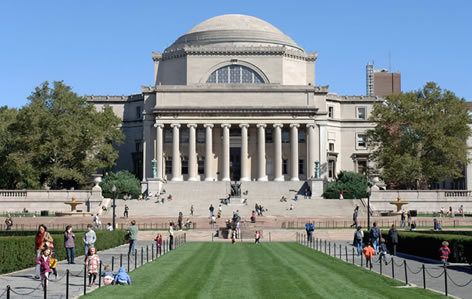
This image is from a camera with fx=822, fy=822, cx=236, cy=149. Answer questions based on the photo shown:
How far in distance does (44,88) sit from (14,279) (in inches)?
3155

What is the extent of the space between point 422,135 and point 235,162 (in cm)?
2905

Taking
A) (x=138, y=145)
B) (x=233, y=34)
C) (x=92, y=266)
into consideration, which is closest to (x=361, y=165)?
(x=233, y=34)

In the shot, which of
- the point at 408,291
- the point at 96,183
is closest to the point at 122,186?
the point at 96,183

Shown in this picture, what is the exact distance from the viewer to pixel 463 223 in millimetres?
78812

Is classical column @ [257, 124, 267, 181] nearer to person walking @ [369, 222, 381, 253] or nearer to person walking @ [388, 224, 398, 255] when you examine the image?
person walking @ [388, 224, 398, 255]

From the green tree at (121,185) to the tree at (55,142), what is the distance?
8.36 ft

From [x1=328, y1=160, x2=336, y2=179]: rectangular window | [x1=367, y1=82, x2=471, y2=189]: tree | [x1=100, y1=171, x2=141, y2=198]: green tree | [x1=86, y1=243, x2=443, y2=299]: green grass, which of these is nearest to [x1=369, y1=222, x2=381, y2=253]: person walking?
[x1=86, y1=243, x2=443, y2=299]: green grass

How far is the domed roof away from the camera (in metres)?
128

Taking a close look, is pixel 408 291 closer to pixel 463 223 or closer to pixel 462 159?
pixel 463 223

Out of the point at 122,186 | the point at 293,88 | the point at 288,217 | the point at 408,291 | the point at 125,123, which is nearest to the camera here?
the point at 408,291

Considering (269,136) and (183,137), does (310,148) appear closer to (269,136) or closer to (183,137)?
(269,136)

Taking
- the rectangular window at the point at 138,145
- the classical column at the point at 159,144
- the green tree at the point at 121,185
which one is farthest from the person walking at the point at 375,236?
the rectangular window at the point at 138,145

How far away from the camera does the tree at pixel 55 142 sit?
102062 mm

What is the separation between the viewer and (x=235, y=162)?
120875 millimetres
